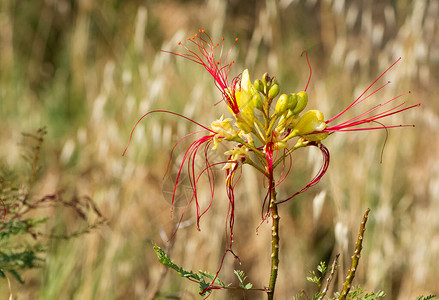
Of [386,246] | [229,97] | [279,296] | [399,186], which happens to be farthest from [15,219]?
[399,186]

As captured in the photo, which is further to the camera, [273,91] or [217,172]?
[217,172]

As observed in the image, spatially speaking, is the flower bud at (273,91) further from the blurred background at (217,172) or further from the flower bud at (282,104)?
the blurred background at (217,172)

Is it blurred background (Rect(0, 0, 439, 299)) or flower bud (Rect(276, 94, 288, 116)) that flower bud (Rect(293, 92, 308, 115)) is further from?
blurred background (Rect(0, 0, 439, 299))

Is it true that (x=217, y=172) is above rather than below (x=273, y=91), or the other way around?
above

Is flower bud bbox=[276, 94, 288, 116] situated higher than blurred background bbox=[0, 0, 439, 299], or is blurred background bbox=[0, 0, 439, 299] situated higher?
blurred background bbox=[0, 0, 439, 299]

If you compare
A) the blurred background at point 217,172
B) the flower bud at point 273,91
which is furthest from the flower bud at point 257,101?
the blurred background at point 217,172

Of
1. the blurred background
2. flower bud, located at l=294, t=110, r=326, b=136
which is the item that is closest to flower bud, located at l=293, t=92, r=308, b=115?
flower bud, located at l=294, t=110, r=326, b=136

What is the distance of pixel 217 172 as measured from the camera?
8.29 feet

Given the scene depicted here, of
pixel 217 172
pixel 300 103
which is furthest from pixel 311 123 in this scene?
pixel 217 172

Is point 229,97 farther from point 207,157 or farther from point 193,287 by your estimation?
point 193,287

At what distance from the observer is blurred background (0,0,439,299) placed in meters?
1.78

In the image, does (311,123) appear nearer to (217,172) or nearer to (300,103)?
(300,103)

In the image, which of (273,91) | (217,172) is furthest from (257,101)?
(217,172)

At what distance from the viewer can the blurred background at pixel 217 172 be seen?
1784 millimetres
